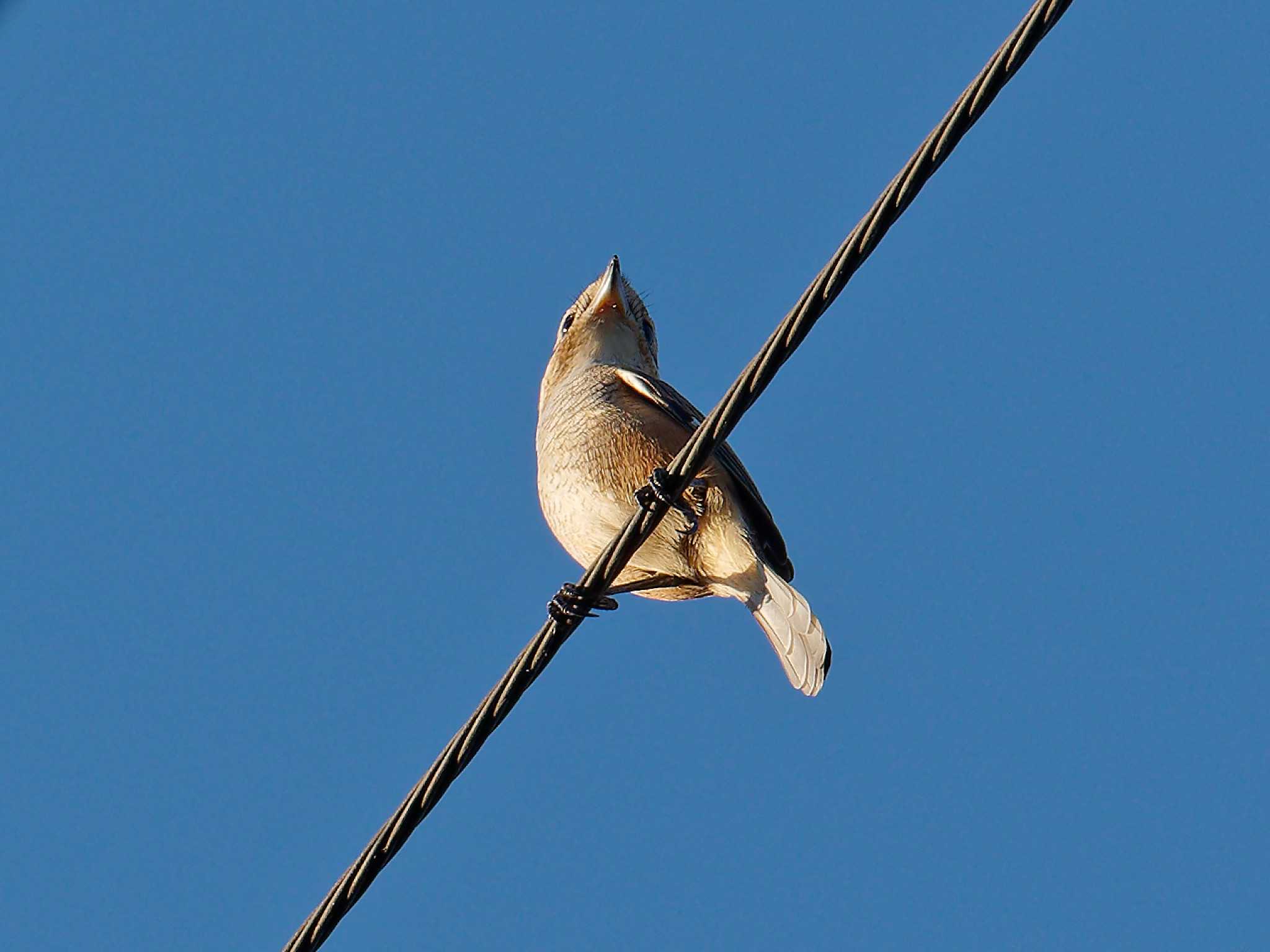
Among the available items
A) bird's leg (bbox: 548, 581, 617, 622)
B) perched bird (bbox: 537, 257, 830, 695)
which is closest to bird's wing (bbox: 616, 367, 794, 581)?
perched bird (bbox: 537, 257, 830, 695)

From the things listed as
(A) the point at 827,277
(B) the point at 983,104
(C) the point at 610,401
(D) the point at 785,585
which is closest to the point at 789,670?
(D) the point at 785,585

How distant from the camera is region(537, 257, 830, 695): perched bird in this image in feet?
22.0

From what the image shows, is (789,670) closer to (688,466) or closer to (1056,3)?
(688,466)

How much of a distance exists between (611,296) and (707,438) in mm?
4010

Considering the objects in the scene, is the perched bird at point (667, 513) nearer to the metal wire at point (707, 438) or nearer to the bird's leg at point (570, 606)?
the bird's leg at point (570, 606)

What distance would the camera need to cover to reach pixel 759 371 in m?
4.57

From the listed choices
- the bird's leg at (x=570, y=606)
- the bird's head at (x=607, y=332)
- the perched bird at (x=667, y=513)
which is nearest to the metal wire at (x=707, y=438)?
the bird's leg at (x=570, y=606)

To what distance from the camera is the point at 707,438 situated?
4.76 m

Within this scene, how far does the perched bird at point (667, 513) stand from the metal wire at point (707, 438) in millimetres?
1278

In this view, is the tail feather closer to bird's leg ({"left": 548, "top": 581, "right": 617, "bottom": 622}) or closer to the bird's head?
bird's leg ({"left": 548, "top": 581, "right": 617, "bottom": 622})

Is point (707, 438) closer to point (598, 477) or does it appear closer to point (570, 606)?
point (570, 606)

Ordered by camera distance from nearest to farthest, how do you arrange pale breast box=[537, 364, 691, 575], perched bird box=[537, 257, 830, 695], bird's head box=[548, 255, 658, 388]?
perched bird box=[537, 257, 830, 695]
pale breast box=[537, 364, 691, 575]
bird's head box=[548, 255, 658, 388]

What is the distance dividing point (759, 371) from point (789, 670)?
2352 mm

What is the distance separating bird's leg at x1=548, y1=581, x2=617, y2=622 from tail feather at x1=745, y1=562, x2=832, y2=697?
31.6 inches
